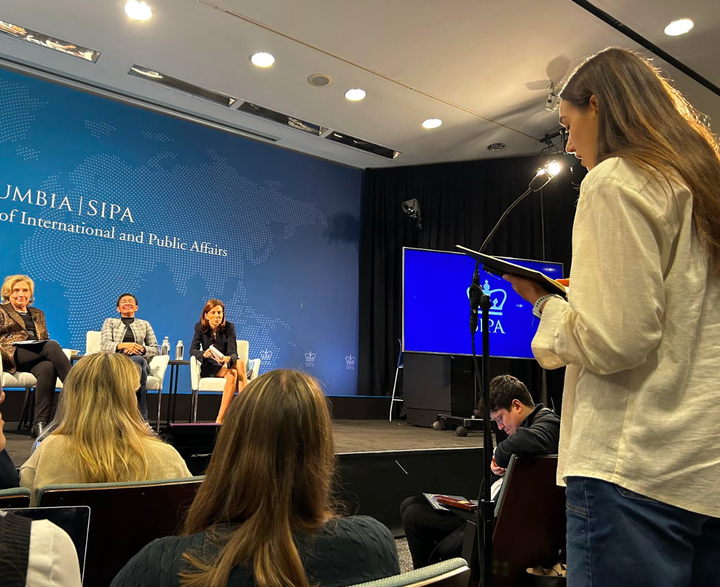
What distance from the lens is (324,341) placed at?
754 cm

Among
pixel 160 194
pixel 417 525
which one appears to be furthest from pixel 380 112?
pixel 417 525

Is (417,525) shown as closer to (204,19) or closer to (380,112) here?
(204,19)

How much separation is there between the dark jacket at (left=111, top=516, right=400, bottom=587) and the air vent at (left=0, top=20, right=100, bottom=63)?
18.6 ft

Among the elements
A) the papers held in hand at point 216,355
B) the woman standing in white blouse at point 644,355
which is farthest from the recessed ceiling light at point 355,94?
the woman standing in white blouse at point 644,355

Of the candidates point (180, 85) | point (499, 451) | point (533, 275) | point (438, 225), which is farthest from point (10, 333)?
point (438, 225)

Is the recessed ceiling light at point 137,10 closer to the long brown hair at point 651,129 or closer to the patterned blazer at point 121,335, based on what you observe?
the patterned blazer at point 121,335

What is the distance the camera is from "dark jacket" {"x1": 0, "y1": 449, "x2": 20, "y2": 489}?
1531mm

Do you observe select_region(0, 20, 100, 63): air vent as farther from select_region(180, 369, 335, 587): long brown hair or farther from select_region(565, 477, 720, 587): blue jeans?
select_region(565, 477, 720, 587): blue jeans

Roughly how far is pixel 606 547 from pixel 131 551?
1203 mm

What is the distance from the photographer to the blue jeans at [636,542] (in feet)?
2.64

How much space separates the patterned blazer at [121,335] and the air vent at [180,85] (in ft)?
8.26

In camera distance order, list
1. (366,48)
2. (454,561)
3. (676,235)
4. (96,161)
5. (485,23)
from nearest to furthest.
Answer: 1. (454,561)
2. (676,235)
3. (485,23)
4. (366,48)
5. (96,161)

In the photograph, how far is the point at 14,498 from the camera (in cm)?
123

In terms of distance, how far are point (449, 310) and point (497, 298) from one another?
2.02ft
